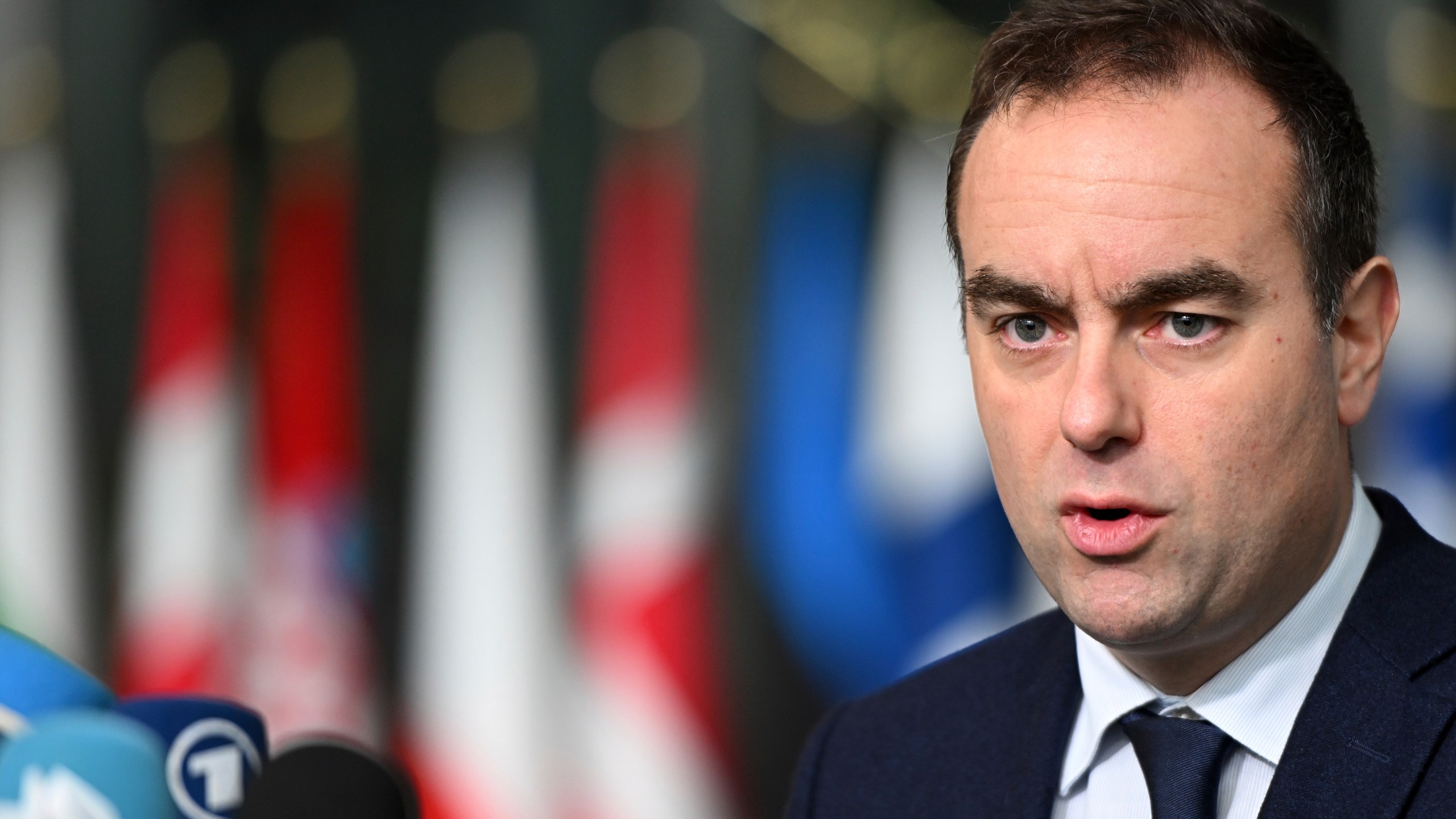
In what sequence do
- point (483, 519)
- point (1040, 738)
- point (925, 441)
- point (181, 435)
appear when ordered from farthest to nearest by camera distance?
point (181, 435) < point (483, 519) < point (925, 441) < point (1040, 738)

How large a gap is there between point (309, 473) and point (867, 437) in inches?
45.9

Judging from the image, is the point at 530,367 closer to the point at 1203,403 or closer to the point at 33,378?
the point at 33,378

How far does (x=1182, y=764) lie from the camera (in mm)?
1038

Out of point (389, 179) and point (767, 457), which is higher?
point (389, 179)

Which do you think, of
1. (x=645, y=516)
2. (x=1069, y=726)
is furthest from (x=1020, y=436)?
(x=645, y=516)

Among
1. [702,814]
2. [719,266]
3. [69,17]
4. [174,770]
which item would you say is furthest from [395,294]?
[174,770]

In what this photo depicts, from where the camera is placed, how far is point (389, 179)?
2.98 m

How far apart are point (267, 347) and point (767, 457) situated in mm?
1125

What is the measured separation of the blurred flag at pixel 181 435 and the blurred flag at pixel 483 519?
45 centimetres

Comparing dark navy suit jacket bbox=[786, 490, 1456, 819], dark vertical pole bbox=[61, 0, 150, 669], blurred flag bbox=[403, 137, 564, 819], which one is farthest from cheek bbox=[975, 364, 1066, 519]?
dark vertical pole bbox=[61, 0, 150, 669]

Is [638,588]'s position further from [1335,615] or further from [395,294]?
[1335,615]

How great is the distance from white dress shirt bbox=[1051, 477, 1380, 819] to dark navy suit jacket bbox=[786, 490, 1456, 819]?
0.05 feet

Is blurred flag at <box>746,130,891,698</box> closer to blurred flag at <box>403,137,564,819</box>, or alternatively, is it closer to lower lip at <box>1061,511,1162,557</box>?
blurred flag at <box>403,137,564,819</box>

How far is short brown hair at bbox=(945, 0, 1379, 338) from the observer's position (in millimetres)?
1000
